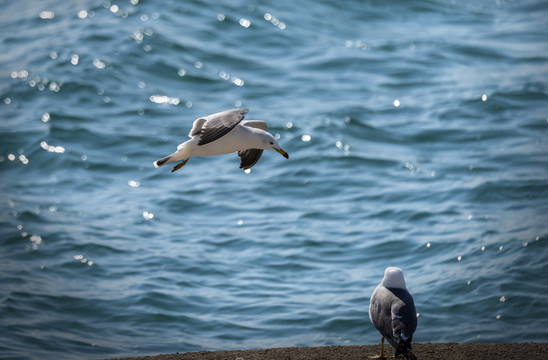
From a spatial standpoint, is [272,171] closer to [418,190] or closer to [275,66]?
[418,190]

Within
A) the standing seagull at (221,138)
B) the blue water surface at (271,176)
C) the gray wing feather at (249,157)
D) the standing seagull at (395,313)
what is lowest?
the blue water surface at (271,176)

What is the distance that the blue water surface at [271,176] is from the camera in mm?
13297

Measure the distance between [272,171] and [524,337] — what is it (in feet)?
24.0

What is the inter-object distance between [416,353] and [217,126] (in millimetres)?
3030

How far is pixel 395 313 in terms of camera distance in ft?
27.4

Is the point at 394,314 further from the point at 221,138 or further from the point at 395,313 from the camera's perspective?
the point at 221,138

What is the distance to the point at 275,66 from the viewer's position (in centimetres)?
2259

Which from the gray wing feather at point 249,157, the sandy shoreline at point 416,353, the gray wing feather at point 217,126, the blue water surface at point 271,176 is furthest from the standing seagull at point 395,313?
the blue water surface at point 271,176

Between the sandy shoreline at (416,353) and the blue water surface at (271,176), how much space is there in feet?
10.7

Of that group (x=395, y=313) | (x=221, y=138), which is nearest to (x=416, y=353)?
(x=395, y=313)

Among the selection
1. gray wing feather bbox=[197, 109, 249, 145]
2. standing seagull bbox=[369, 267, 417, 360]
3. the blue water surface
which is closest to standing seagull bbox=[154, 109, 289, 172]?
gray wing feather bbox=[197, 109, 249, 145]

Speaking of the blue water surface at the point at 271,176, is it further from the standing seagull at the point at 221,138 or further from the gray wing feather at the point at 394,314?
the standing seagull at the point at 221,138

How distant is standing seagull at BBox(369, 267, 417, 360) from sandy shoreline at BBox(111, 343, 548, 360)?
1.34 feet

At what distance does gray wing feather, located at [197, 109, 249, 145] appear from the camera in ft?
25.1
